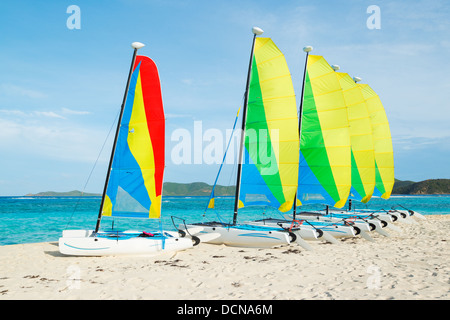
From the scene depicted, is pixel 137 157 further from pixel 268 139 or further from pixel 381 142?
pixel 381 142

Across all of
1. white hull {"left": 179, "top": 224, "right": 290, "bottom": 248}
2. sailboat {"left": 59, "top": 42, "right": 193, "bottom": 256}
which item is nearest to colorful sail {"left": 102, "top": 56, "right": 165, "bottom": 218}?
sailboat {"left": 59, "top": 42, "right": 193, "bottom": 256}

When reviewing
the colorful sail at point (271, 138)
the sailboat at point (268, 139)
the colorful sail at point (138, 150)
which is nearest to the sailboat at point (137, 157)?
the colorful sail at point (138, 150)

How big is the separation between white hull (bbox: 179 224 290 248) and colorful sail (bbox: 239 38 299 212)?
1.47 meters

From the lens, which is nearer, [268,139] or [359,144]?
[268,139]

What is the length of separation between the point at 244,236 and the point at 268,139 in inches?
165

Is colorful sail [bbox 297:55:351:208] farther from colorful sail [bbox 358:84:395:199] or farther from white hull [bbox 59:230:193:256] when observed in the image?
white hull [bbox 59:230:193:256]

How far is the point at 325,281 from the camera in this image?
26.3 feet

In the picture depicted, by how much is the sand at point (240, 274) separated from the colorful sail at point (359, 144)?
296 inches

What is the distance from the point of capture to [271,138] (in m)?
14.6

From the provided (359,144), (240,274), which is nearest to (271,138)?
(240,274)

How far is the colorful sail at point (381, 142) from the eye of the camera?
2452 cm

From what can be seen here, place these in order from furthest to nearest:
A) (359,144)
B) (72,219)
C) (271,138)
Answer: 1. (72,219)
2. (359,144)
3. (271,138)

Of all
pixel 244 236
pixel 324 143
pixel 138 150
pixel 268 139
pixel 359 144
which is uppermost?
pixel 359 144
